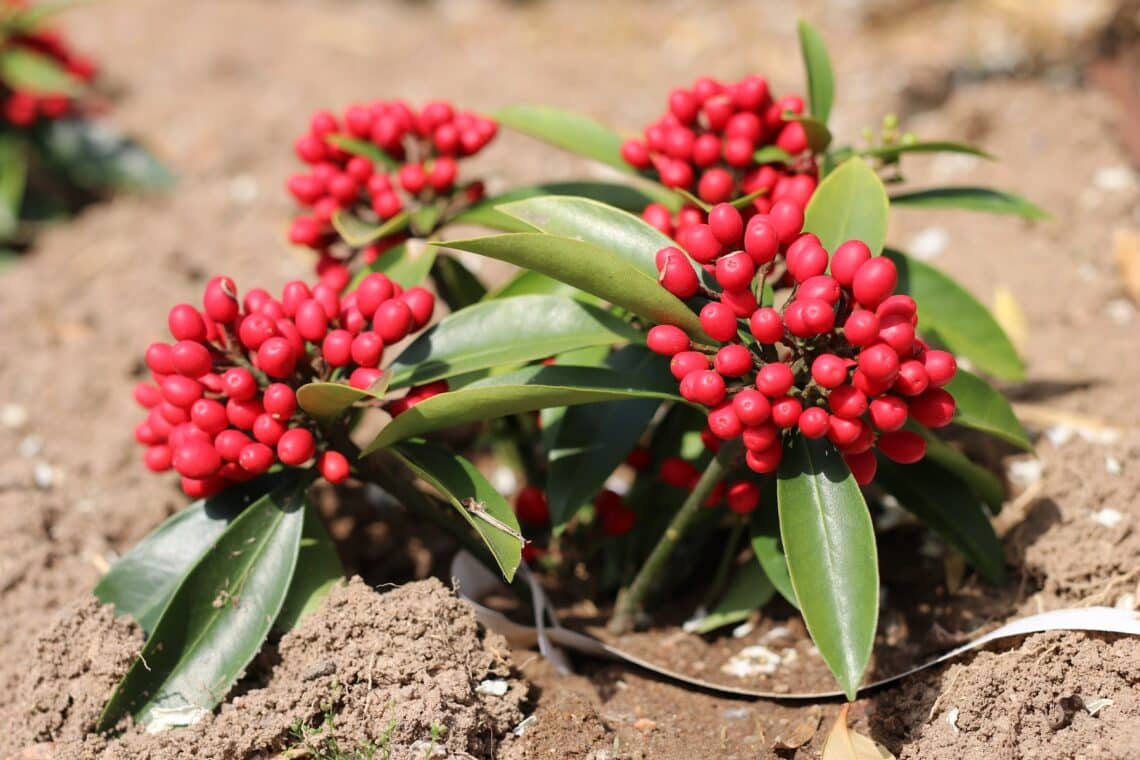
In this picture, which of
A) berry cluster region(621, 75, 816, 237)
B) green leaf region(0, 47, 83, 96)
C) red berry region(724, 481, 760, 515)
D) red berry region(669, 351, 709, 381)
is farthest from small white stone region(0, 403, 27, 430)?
red berry region(669, 351, 709, 381)

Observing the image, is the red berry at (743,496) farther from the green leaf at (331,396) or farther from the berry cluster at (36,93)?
the berry cluster at (36,93)

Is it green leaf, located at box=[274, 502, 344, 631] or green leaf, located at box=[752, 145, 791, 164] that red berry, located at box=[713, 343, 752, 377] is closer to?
green leaf, located at box=[752, 145, 791, 164]

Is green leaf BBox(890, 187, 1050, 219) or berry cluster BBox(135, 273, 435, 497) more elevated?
green leaf BBox(890, 187, 1050, 219)

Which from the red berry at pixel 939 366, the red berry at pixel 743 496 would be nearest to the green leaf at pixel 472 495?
the red berry at pixel 743 496

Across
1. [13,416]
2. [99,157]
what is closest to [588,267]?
[13,416]

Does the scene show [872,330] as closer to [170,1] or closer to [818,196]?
[818,196]

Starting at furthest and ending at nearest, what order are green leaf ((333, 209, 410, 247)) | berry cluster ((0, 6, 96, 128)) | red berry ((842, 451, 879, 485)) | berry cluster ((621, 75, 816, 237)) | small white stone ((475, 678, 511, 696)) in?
berry cluster ((0, 6, 96, 128))
green leaf ((333, 209, 410, 247))
berry cluster ((621, 75, 816, 237))
small white stone ((475, 678, 511, 696))
red berry ((842, 451, 879, 485))
